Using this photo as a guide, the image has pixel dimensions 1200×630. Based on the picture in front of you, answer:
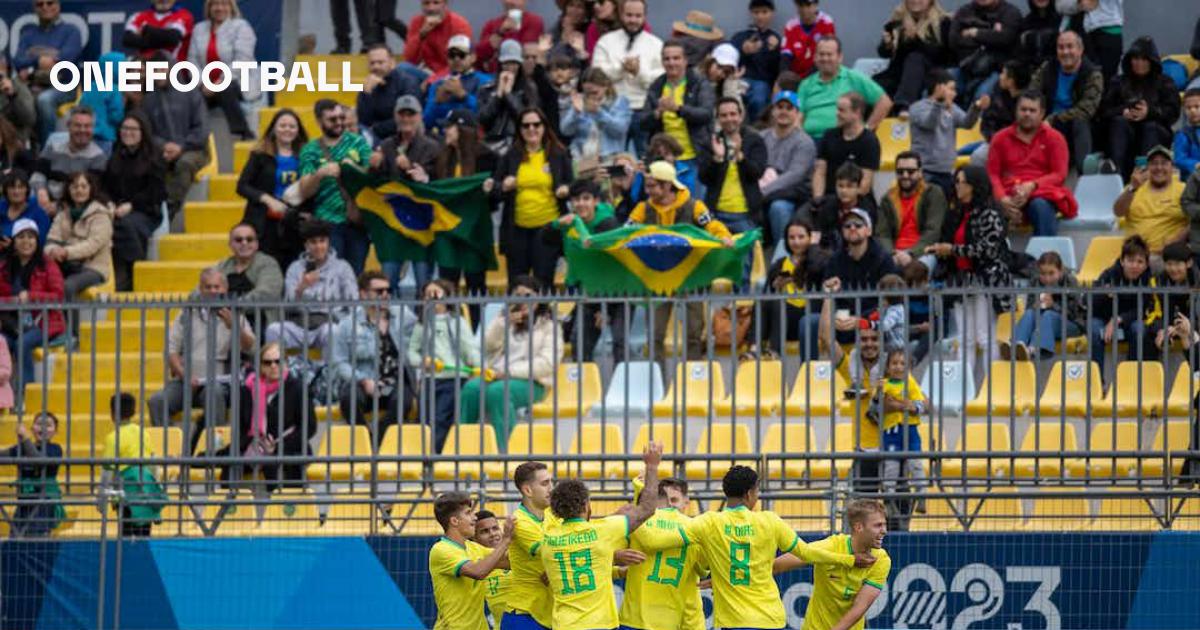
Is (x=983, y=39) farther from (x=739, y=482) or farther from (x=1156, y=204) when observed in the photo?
(x=739, y=482)

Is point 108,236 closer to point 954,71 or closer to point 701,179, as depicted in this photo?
point 701,179

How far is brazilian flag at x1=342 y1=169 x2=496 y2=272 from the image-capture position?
2250 cm

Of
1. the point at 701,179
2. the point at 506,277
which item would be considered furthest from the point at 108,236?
the point at 701,179

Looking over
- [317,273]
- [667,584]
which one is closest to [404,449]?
[317,273]

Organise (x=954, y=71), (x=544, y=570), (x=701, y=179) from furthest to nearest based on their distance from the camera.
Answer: (x=954, y=71) < (x=701, y=179) < (x=544, y=570)

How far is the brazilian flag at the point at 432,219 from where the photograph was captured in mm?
22500

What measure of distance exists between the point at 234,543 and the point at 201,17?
34.1 feet

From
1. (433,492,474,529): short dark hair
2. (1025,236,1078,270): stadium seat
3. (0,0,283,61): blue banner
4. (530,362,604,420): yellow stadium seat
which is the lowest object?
(433,492,474,529): short dark hair

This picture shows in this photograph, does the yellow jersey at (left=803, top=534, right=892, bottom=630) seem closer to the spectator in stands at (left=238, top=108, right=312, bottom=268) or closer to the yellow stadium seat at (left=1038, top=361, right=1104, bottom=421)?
the yellow stadium seat at (left=1038, top=361, right=1104, bottom=421)

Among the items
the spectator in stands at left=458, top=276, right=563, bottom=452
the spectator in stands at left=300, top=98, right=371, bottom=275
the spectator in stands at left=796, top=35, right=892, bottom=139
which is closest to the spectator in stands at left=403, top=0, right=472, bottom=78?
the spectator in stands at left=300, top=98, right=371, bottom=275

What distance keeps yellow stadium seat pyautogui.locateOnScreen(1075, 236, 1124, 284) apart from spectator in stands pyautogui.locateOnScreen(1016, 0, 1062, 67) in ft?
7.89

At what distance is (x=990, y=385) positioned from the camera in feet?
58.1

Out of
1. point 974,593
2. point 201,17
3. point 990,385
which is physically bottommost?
point 974,593

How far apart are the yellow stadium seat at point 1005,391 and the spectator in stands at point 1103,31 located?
5.10 meters
